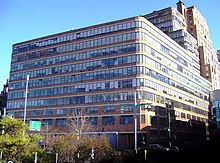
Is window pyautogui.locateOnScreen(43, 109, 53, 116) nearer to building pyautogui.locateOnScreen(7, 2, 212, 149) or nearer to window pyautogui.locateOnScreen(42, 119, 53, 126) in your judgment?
building pyautogui.locateOnScreen(7, 2, 212, 149)

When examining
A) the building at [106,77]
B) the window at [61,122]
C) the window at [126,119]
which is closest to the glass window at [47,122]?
the building at [106,77]

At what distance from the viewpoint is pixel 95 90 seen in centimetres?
6662

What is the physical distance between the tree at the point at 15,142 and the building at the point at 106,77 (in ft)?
113

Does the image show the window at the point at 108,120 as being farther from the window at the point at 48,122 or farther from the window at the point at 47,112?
the window at the point at 47,112

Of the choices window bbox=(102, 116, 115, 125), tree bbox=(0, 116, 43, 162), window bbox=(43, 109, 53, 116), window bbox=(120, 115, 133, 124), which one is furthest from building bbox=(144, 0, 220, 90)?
tree bbox=(0, 116, 43, 162)

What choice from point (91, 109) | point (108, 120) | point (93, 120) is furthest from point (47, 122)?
point (108, 120)

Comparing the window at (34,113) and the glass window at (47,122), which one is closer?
the glass window at (47,122)

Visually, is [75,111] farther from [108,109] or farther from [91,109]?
[108,109]

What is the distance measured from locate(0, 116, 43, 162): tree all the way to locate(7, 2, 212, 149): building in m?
34.5

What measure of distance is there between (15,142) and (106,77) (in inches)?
1723

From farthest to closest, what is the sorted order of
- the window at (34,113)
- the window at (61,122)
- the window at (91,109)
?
the window at (34,113) < the window at (61,122) < the window at (91,109)

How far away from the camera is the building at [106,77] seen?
62.2 m

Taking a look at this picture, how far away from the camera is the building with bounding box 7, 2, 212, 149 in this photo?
62.2 meters

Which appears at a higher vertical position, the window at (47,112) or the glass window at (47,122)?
the window at (47,112)
